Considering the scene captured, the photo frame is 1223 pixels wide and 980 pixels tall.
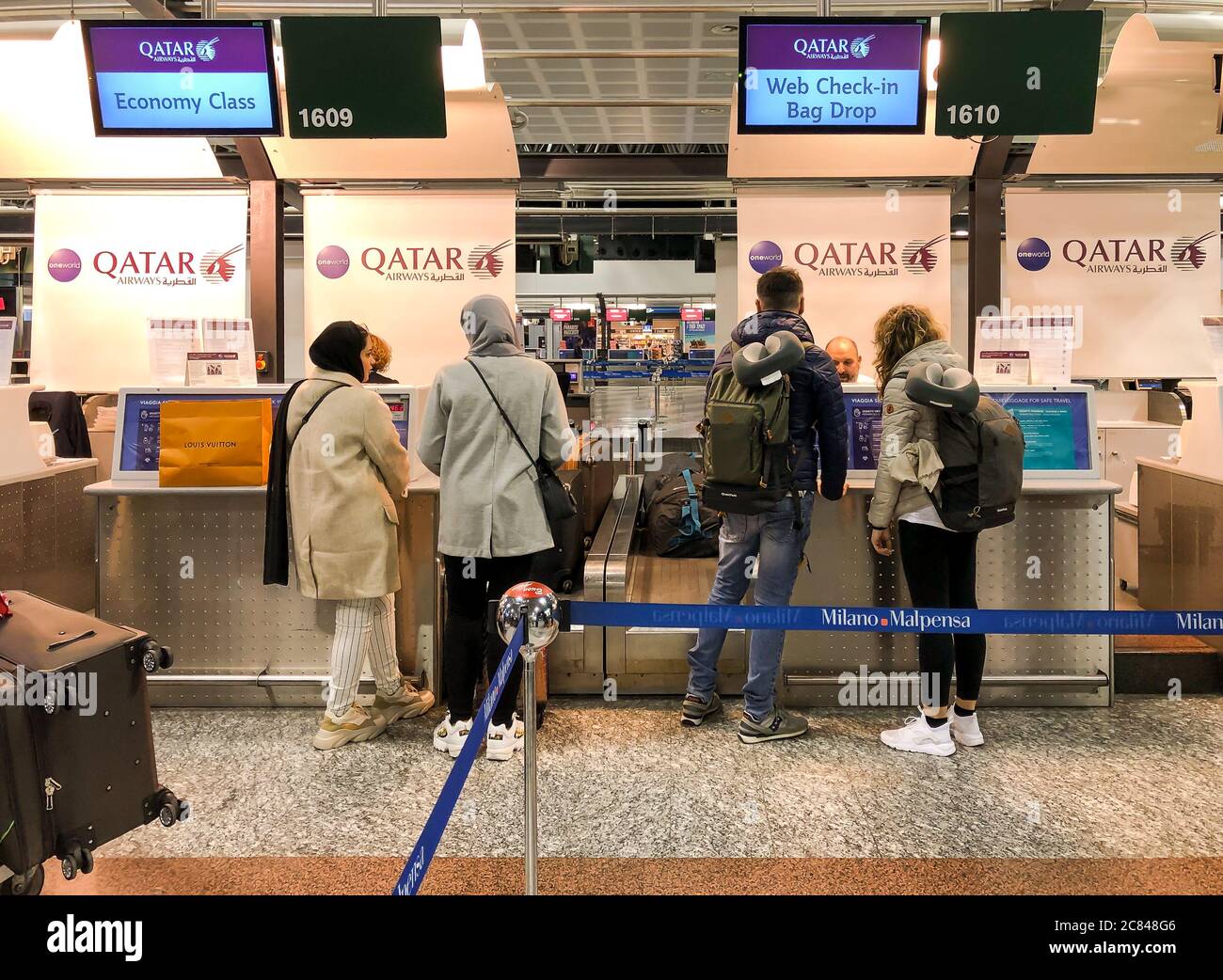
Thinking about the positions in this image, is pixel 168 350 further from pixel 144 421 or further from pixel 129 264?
pixel 129 264

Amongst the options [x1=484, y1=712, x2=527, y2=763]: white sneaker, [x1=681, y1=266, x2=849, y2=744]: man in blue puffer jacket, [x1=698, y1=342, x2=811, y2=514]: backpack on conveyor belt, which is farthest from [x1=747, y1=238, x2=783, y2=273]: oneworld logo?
[x1=484, y1=712, x2=527, y2=763]: white sneaker

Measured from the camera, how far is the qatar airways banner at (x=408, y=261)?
20.5 feet

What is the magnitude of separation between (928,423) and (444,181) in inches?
152

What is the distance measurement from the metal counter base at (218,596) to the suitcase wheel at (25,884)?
1.97m

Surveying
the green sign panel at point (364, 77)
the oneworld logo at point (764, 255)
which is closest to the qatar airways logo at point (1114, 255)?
the oneworld logo at point (764, 255)

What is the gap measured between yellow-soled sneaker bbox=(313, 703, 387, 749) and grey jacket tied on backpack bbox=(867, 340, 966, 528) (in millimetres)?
2275

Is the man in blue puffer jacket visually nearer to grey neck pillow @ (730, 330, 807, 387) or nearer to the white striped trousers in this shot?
grey neck pillow @ (730, 330, 807, 387)

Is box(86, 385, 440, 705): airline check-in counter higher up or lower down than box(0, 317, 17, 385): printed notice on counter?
lower down

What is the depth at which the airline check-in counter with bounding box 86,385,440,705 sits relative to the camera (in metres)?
4.37

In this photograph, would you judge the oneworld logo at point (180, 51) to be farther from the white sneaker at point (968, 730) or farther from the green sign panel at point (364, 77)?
the white sneaker at point (968, 730)

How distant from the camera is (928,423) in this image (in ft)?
11.9
